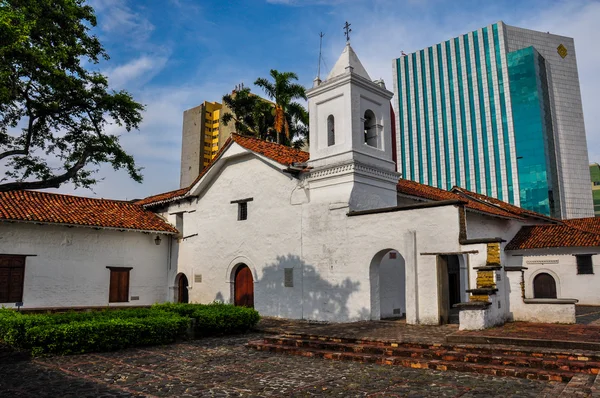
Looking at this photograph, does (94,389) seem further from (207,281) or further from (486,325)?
(207,281)

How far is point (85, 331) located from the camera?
997 cm

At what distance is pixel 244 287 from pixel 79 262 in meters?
6.41

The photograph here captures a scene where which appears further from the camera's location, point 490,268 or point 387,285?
point 387,285

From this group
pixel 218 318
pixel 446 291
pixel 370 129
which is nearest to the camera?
pixel 446 291

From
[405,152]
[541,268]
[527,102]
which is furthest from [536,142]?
[541,268]

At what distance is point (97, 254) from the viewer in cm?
1800

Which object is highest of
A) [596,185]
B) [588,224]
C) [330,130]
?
[596,185]

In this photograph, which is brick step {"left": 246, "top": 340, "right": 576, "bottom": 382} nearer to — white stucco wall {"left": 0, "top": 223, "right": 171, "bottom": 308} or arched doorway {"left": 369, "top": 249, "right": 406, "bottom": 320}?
arched doorway {"left": 369, "top": 249, "right": 406, "bottom": 320}

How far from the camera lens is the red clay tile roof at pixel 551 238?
21.1m

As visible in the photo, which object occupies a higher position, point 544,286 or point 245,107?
point 245,107

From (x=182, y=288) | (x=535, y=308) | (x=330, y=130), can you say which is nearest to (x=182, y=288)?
(x=182, y=288)

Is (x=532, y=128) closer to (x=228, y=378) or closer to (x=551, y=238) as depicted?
(x=551, y=238)

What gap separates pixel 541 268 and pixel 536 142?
41371 mm

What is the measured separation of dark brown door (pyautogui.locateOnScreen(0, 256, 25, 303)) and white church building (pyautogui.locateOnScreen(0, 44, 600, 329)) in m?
0.08
